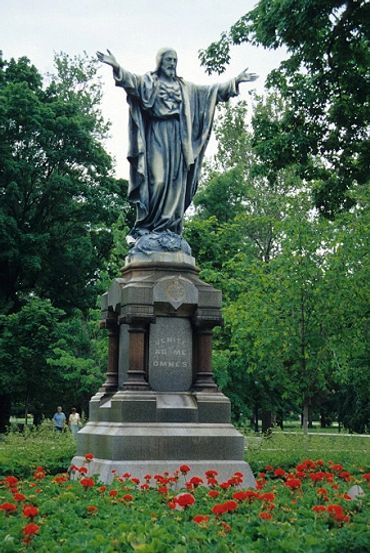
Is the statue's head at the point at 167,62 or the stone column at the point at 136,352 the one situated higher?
the statue's head at the point at 167,62

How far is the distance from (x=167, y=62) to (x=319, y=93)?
128 inches

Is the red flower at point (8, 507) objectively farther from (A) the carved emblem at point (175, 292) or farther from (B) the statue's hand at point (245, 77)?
(B) the statue's hand at point (245, 77)

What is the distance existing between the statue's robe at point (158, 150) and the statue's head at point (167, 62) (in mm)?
128

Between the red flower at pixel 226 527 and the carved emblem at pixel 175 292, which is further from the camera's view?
the carved emblem at pixel 175 292

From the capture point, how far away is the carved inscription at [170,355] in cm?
1018

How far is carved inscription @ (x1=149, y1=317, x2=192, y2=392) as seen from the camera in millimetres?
10180

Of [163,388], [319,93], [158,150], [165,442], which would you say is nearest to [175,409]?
[163,388]

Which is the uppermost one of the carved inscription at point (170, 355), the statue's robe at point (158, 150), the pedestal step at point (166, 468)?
the statue's robe at point (158, 150)

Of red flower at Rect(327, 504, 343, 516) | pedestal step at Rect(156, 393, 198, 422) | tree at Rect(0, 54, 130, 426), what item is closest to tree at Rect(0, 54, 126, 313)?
tree at Rect(0, 54, 130, 426)

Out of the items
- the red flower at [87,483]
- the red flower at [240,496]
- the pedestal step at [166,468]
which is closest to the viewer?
the red flower at [240,496]

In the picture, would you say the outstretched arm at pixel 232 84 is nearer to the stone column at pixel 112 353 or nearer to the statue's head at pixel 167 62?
Answer: the statue's head at pixel 167 62

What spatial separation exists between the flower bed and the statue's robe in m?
4.69

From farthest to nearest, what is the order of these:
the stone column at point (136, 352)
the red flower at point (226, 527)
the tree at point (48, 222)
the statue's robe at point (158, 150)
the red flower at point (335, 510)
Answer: the tree at point (48, 222), the statue's robe at point (158, 150), the stone column at point (136, 352), the red flower at point (335, 510), the red flower at point (226, 527)

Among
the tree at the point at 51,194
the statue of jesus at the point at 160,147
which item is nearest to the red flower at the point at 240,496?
the statue of jesus at the point at 160,147
